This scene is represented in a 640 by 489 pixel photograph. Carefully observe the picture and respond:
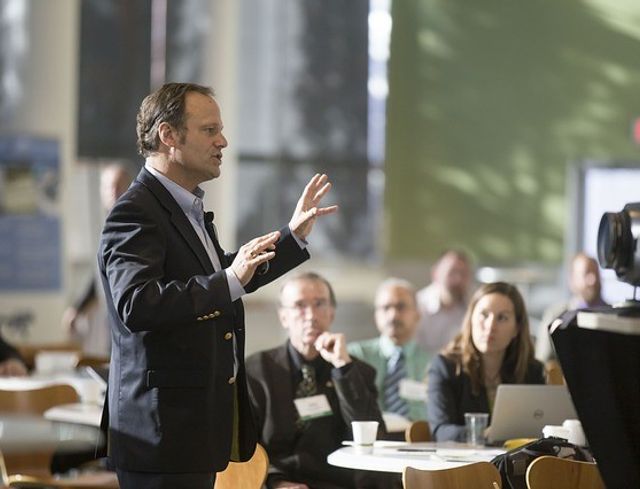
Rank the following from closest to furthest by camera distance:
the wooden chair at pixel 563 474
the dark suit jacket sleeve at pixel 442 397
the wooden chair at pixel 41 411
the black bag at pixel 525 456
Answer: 1. the wooden chair at pixel 563 474
2. the black bag at pixel 525 456
3. the dark suit jacket sleeve at pixel 442 397
4. the wooden chair at pixel 41 411

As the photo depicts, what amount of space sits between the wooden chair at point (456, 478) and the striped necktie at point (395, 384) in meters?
2.50

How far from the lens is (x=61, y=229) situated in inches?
367

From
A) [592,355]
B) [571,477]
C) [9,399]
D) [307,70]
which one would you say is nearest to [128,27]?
[307,70]

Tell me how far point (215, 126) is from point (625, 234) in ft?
3.63

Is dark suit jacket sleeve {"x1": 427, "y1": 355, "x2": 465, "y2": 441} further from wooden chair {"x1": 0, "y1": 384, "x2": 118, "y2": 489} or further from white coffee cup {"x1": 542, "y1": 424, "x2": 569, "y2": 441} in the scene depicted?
wooden chair {"x1": 0, "y1": 384, "x2": 118, "y2": 489}

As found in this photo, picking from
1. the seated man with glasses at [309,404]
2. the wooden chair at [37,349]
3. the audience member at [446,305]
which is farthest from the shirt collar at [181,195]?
the audience member at [446,305]

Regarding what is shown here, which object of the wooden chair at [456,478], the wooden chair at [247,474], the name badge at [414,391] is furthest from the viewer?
the name badge at [414,391]

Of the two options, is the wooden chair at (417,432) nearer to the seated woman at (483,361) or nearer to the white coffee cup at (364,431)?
the seated woman at (483,361)

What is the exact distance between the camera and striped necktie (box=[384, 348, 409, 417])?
258 inches

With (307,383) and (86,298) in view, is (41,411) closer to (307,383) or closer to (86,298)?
(307,383)

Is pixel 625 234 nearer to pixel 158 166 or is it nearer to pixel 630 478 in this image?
pixel 630 478

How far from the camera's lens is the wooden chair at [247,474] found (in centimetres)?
456

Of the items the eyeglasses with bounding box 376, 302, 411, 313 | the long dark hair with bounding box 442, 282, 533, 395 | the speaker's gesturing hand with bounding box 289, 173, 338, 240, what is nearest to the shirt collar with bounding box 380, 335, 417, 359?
the eyeglasses with bounding box 376, 302, 411, 313

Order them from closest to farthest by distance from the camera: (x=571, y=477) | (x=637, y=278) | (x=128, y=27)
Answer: (x=637, y=278) < (x=571, y=477) < (x=128, y=27)
